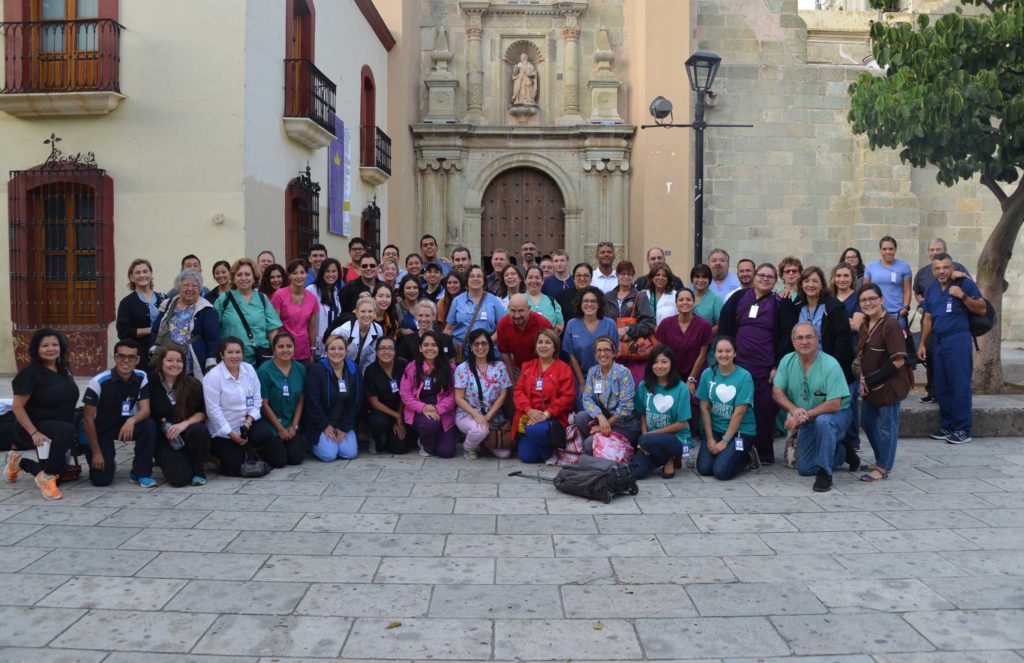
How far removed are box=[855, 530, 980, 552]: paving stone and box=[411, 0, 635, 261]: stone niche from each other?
40.0 feet

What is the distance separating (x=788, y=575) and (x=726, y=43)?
14492mm

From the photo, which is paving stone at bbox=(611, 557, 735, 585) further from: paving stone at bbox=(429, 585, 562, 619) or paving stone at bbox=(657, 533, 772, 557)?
paving stone at bbox=(429, 585, 562, 619)

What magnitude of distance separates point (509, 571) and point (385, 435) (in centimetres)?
330

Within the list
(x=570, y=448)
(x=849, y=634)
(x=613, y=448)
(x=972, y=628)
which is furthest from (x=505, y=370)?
(x=972, y=628)

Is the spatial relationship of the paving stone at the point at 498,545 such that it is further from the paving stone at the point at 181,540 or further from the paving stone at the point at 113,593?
the paving stone at the point at 113,593

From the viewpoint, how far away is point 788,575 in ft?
14.7

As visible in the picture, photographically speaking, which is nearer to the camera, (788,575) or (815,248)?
(788,575)

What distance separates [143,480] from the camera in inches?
250

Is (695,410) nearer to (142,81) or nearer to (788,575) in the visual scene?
(788,575)

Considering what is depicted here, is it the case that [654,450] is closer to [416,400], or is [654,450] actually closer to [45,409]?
[416,400]

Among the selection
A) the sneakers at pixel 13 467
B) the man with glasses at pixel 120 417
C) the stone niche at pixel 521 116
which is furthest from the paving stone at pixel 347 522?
the stone niche at pixel 521 116

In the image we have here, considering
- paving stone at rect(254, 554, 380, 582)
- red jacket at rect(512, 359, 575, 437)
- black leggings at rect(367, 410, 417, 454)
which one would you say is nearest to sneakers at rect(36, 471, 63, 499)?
paving stone at rect(254, 554, 380, 582)

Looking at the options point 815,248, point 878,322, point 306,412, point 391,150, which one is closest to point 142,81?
point 306,412

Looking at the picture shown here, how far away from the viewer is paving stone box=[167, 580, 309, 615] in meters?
3.99
